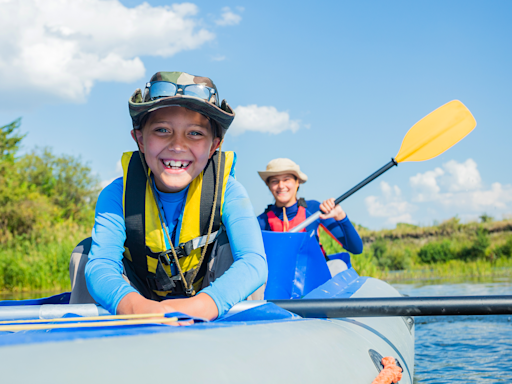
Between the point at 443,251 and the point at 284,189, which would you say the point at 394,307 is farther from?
the point at 443,251

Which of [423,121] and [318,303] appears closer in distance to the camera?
[318,303]

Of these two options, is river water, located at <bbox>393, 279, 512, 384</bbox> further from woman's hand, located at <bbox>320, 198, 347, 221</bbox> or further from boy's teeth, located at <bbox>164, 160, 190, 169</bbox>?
boy's teeth, located at <bbox>164, 160, 190, 169</bbox>

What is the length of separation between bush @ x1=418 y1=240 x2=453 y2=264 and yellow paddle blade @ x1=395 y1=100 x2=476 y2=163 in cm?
1217

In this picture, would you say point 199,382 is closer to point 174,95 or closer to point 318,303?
point 318,303

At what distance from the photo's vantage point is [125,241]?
174cm

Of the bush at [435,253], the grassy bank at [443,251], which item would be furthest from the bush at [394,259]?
the bush at [435,253]

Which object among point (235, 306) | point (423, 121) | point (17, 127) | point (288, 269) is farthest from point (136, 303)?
point (17, 127)

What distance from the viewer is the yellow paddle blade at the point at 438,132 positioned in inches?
136

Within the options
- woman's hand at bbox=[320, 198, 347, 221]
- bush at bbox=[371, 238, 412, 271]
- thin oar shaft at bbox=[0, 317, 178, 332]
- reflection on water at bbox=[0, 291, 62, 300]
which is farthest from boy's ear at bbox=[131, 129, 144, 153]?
bush at bbox=[371, 238, 412, 271]

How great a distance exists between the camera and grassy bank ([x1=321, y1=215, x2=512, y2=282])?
1125cm

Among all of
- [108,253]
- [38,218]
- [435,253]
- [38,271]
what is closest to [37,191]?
[38,218]

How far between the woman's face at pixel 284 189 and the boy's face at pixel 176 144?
2.05m

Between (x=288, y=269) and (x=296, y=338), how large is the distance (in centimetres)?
107

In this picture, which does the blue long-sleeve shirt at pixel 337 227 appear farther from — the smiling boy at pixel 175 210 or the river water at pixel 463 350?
the smiling boy at pixel 175 210
